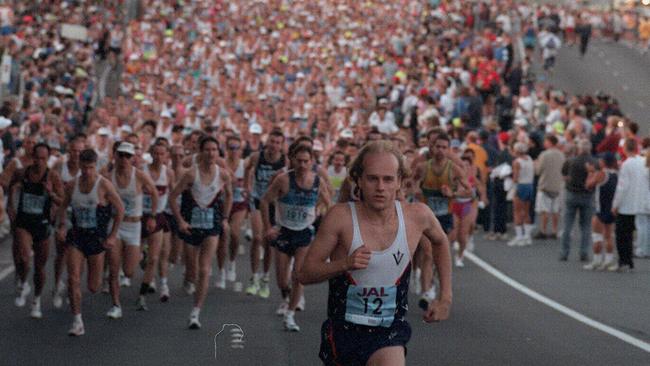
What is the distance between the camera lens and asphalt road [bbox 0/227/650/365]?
40.9 feet

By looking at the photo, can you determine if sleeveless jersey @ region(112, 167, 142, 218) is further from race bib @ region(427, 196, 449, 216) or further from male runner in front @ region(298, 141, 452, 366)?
male runner in front @ region(298, 141, 452, 366)

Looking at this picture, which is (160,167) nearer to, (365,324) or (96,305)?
(96,305)

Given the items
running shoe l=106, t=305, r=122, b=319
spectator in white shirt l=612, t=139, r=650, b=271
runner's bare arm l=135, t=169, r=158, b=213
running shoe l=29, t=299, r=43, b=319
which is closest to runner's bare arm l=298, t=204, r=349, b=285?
running shoe l=106, t=305, r=122, b=319

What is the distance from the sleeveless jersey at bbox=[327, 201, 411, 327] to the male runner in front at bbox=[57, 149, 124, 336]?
6.70 metres

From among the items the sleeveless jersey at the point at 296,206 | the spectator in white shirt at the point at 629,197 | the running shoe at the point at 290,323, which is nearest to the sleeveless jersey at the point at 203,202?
the sleeveless jersey at the point at 296,206

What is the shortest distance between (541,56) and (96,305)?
2904 centimetres

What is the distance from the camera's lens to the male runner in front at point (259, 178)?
1720 centimetres

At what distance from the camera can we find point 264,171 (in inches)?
706

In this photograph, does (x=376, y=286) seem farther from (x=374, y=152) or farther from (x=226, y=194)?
(x=226, y=194)

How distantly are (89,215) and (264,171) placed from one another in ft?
12.8

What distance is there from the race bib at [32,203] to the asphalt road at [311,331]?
1.03m

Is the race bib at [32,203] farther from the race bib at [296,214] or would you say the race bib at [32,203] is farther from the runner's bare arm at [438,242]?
the runner's bare arm at [438,242]

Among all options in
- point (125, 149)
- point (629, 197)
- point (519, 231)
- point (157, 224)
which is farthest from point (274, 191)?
point (519, 231)

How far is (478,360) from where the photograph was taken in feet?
40.5
